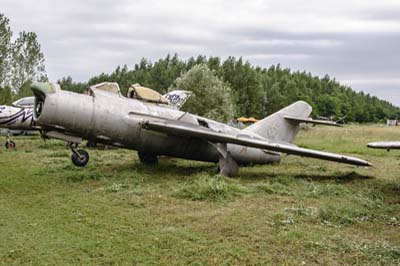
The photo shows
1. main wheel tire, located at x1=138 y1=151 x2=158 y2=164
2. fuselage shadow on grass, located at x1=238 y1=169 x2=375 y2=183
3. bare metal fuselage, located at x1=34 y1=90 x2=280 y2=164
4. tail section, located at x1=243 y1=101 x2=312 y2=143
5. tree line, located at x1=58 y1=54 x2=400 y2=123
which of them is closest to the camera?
bare metal fuselage, located at x1=34 y1=90 x2=280 y2=164

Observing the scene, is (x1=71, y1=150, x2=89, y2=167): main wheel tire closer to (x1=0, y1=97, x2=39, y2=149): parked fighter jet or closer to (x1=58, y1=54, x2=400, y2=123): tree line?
(x1=0, y1=97, x2=39, y2=149): parked fighter jet

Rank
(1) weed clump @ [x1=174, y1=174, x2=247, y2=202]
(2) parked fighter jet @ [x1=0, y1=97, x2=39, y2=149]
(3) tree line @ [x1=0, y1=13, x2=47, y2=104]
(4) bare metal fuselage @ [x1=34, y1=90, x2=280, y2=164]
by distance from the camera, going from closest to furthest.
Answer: (1) weed clump @ [x1=174, y1=174, x2=247, y2=202] → (4) bare metal fuselage @ [x1=34, y1=90, x2=280, y2=164] → (2) parked fighter jet @ [x1=0, y1=97, x2=39, y2=149] → (3) tree line @ [x1=0, y1=13, x2=47, y2=104]

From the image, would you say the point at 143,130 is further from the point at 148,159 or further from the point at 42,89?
the point at 42,89

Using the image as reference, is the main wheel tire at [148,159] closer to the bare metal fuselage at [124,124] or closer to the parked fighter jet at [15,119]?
the bare metal fuselage at [124,124]

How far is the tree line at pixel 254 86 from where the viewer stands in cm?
7312

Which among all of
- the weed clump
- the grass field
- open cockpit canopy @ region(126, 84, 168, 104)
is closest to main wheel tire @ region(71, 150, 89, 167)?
the grass field

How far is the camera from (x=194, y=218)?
772 cm

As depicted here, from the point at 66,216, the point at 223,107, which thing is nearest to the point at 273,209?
the point at 66,216

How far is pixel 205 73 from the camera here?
141 ft

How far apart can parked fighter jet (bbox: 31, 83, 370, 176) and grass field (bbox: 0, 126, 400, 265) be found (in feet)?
2.10

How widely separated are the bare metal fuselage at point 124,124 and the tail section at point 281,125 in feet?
3.53

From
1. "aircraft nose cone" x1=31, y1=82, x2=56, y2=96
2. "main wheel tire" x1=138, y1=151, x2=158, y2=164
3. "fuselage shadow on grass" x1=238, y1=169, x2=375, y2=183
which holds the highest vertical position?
"aircraft nose cone" x1=31, y1=82, x2=56, y2=96

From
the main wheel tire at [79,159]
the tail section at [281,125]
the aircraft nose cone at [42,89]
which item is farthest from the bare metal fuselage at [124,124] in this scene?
the tail section at [281,125]

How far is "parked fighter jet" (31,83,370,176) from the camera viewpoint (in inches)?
445
